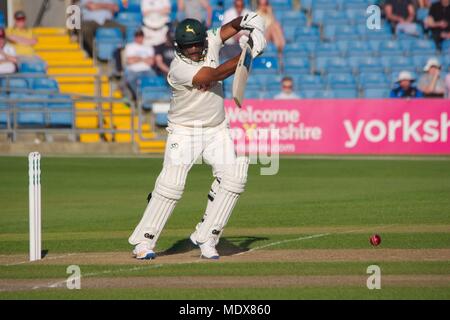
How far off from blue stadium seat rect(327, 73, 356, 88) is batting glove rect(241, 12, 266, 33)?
18.3 meters

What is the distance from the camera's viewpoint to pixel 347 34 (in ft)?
98.4

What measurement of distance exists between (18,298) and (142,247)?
2263 millimetres

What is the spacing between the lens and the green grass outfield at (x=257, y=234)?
29.9ft

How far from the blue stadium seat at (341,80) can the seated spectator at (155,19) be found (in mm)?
4425

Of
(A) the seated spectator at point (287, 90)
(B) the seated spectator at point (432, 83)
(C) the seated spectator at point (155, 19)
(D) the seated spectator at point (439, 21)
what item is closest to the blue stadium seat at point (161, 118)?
(C) the seated spectator at point (155, 19)

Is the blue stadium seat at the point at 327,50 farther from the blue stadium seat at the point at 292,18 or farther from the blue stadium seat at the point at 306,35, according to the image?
the blue stadium seat at the point at 292,18

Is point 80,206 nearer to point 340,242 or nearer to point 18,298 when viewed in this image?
point 340,242

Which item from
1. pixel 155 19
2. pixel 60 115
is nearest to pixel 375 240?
pixel 60 115

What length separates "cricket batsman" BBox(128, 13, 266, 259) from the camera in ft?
35.1

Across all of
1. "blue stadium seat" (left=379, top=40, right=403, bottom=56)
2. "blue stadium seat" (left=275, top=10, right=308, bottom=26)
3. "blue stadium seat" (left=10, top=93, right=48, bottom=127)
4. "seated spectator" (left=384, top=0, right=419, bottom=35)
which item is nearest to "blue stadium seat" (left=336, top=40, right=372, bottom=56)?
"blue stadium seat" (left=379, top=40, right=403, bottom=56)

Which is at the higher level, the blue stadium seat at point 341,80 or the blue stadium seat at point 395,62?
the blue stadium seat at point 395,62

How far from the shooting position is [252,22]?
10.5 meters

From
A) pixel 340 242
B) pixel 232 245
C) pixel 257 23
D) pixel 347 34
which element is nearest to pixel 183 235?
pixel 232 245

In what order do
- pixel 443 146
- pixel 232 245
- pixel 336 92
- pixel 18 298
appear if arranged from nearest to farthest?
pixel 18 298, pixel 232 245, pixel 443 146, pixel 336 92
